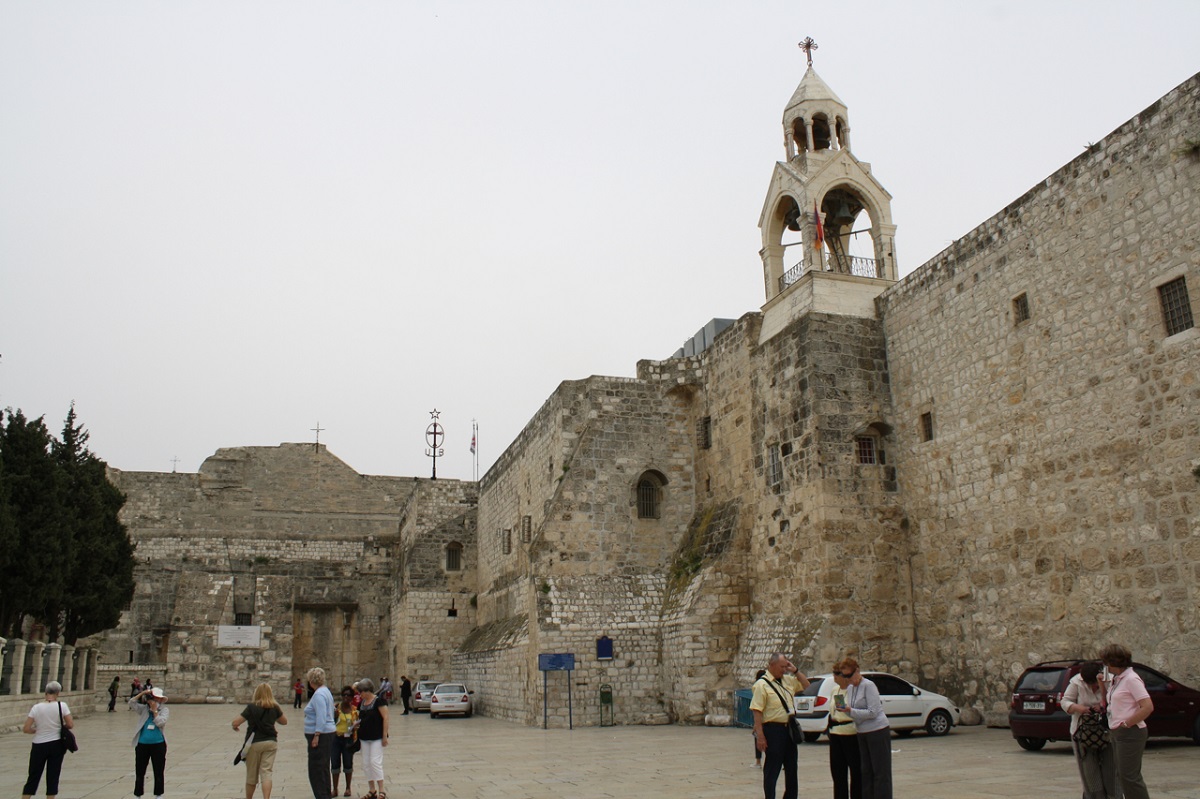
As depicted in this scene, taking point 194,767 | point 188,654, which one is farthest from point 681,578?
point 188,654

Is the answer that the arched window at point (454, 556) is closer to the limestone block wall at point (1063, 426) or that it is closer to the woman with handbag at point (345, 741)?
the limestone block wall at point (1063, 426)

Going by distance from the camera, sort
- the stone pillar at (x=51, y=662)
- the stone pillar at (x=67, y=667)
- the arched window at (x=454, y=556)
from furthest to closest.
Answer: the arched window at (x=454, y=556), the stone pillar at (x=67, y=667), the stone pillar at (x=51, y=662)

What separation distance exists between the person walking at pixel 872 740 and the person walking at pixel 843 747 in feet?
0.32

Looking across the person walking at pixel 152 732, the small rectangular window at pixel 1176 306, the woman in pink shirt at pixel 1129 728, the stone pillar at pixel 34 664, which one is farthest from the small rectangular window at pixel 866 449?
the stone pillar at pixel 34 664

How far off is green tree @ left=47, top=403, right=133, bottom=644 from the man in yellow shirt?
20.4 meters

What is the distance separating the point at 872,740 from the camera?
7.38 metres

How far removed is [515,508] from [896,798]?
61.5 feet

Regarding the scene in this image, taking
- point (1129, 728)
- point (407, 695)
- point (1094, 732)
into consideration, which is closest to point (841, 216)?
point (1094, 732)

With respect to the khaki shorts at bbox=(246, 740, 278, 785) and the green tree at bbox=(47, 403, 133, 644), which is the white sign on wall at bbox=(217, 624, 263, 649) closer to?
the green tree at bbox=(47, 403, 133, 644)

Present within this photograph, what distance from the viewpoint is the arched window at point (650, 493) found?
21.3 m

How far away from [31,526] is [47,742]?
46.3 feet

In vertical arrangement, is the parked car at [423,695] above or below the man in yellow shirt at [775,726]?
below

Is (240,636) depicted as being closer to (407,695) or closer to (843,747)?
(407,695)

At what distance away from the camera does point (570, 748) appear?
14.4 m
